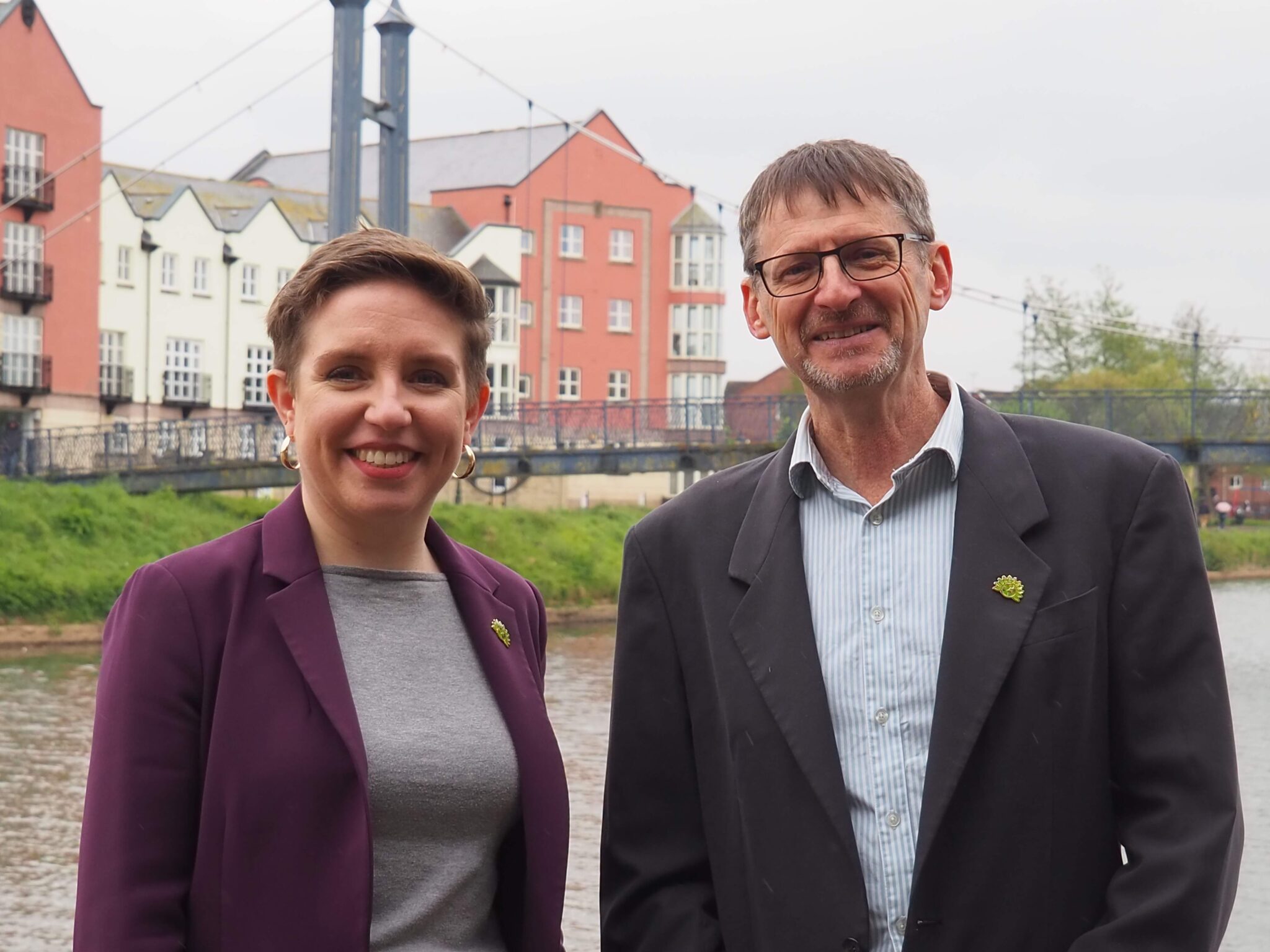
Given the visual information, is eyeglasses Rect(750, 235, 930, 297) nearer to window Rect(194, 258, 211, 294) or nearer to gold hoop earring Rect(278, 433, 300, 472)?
gold hoop earring Rect(278, 433, 300, 472)

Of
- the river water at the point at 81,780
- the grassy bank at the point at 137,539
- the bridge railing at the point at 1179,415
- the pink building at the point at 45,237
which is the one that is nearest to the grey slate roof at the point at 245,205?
the pink building at the point at 45,237

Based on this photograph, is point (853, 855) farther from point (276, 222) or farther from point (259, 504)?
point (276, 222)

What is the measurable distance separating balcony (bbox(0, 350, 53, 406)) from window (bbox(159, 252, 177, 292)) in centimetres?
486

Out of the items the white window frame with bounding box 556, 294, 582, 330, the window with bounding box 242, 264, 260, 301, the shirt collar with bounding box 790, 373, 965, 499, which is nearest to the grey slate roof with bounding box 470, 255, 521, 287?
the white window frame with bounding box 556, 294, 582, 330

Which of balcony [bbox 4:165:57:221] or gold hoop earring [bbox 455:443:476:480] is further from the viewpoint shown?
balcony [bbox 4:165:57:221]

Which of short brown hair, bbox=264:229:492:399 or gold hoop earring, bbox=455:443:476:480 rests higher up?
short brown hair, bbox=264:229:492:399

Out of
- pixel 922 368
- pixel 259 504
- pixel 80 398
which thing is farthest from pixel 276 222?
pixel 922 368

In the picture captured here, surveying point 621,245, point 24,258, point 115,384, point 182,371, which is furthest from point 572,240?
point 24,258

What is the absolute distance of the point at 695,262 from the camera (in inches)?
2371

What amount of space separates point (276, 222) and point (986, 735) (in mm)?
48471

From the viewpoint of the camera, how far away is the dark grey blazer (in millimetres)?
2891

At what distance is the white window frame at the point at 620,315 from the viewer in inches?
2327

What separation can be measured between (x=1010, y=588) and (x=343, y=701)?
1.10 m

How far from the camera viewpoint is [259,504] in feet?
113
